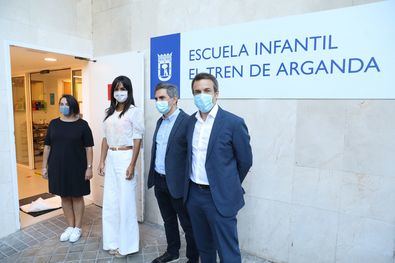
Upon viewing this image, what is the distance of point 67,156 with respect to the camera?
2621 millimetres

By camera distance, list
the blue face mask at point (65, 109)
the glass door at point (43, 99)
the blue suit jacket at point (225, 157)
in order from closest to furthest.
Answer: the blue suit jacket at point (225, 157), the blue face mask at point (65, 109), the glass door at point (43, 99)

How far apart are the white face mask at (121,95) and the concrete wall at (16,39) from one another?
128 centimetres

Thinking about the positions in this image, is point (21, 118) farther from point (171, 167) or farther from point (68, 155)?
point (171, 167)

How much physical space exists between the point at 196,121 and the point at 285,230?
4.16 feet

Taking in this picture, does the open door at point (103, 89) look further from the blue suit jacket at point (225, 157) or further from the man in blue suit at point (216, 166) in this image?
the blue suit jacket at point (225, 157)

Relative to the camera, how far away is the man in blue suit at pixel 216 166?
1.71 m

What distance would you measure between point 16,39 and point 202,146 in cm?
240

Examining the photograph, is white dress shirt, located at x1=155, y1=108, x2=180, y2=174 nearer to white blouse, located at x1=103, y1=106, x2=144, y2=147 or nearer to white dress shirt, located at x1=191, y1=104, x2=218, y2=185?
white blouse, located at x1=103, y1=106, x2=144, y2=147

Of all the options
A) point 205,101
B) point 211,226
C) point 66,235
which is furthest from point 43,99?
point 211,226

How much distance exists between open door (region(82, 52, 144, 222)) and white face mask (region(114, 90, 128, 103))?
0.67 m

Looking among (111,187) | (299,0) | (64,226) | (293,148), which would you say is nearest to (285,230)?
(293,148)

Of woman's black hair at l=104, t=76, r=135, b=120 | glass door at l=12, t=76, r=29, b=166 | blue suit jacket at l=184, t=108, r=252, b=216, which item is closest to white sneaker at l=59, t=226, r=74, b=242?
woman's black hair at l=104, t=76, r=135, b=120

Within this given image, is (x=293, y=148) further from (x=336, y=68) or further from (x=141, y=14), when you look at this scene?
(x=141, y=14)

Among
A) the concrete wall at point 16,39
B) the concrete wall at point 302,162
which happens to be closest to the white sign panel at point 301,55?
the concrete wall at point 302,162
